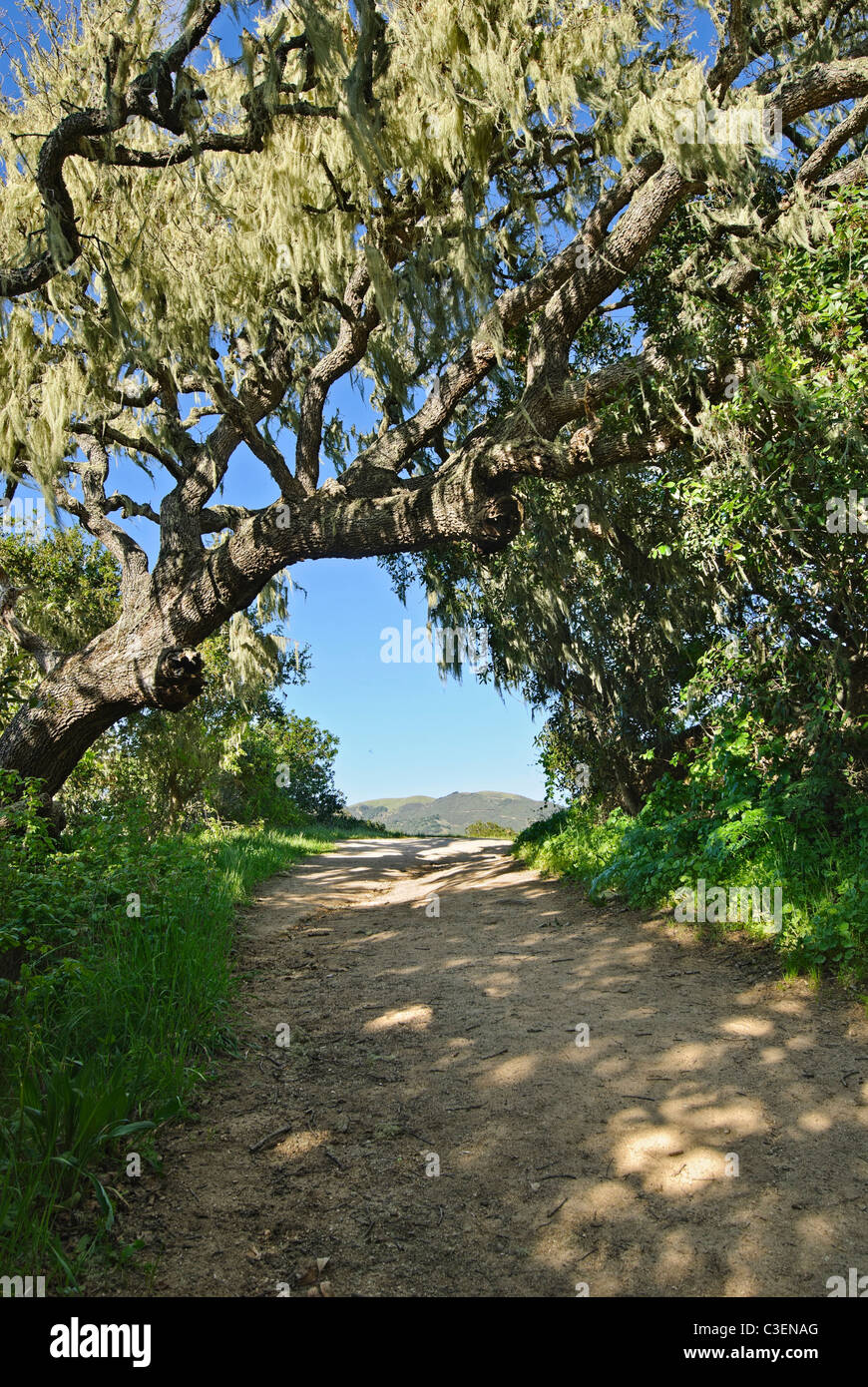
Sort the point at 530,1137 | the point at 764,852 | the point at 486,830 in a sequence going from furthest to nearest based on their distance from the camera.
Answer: the point at 486,830 → the point at 764,852 → the point at 530,1137

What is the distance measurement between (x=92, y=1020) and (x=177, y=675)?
3.89 meters

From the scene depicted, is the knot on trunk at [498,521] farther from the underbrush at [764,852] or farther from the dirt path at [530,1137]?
the dirt path at [530,1137]

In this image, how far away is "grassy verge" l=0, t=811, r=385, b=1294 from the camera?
2.52m

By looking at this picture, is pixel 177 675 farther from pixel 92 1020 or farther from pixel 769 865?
pixel 769 865

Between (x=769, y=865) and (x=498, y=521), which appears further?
(x=498, y=521)

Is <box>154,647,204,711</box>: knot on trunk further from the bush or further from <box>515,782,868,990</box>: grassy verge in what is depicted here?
the bush

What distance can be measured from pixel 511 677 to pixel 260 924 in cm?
558

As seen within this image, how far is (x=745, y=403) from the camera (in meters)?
5.33

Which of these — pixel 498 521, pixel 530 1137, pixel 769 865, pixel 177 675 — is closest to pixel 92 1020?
pixel 530 1137

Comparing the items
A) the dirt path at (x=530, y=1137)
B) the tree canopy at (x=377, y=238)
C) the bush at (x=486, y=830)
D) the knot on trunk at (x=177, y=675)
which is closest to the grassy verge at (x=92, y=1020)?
the dirt path at (x=530, y=1137)

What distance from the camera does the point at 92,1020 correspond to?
143 inches

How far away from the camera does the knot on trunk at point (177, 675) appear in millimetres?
7012

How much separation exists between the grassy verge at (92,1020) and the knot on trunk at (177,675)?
1.51 metres
